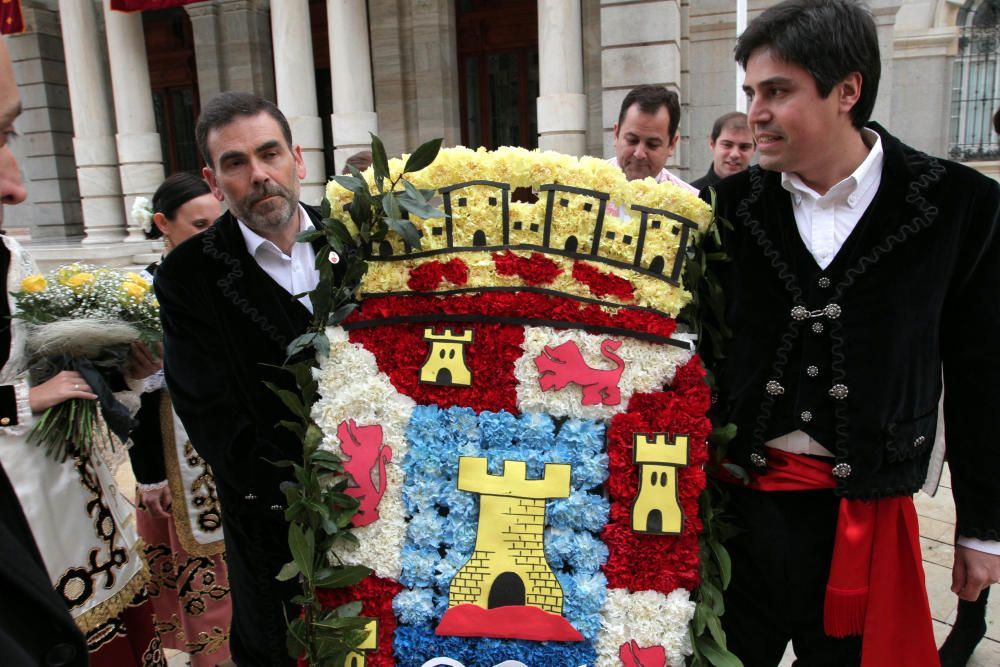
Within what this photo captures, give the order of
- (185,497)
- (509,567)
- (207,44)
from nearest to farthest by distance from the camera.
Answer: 1. (509,567)
2. (185,497)
3. (207,44)

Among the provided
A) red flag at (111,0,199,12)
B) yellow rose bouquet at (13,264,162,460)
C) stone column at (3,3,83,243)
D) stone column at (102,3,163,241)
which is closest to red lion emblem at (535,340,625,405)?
yellow rose bouquet at (13,264,162,460)

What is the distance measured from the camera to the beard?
2.18 meters

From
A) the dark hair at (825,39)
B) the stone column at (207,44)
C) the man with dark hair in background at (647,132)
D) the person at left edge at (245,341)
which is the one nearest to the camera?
the dark hair at (825,39)

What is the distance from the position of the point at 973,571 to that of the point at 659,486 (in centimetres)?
89

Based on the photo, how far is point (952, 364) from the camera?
184 cm

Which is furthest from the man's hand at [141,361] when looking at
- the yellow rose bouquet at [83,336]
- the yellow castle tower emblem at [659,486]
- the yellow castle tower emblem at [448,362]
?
the yellow castle tower emblem at [659,486]

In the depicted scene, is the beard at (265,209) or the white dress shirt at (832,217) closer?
the white dress shirt at (832,217)

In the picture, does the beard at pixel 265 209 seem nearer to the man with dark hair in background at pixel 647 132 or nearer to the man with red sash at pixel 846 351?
the man with red sash at pixel 846 351

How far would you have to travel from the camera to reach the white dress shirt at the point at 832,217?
5.91ft

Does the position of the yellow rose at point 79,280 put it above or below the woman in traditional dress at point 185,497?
above

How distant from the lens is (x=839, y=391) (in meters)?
1.73

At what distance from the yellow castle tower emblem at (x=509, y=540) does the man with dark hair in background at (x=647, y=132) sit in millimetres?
2020

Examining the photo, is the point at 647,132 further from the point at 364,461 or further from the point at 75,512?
the point at 75,512

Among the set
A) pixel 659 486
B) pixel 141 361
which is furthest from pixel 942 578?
pixel 141 361
